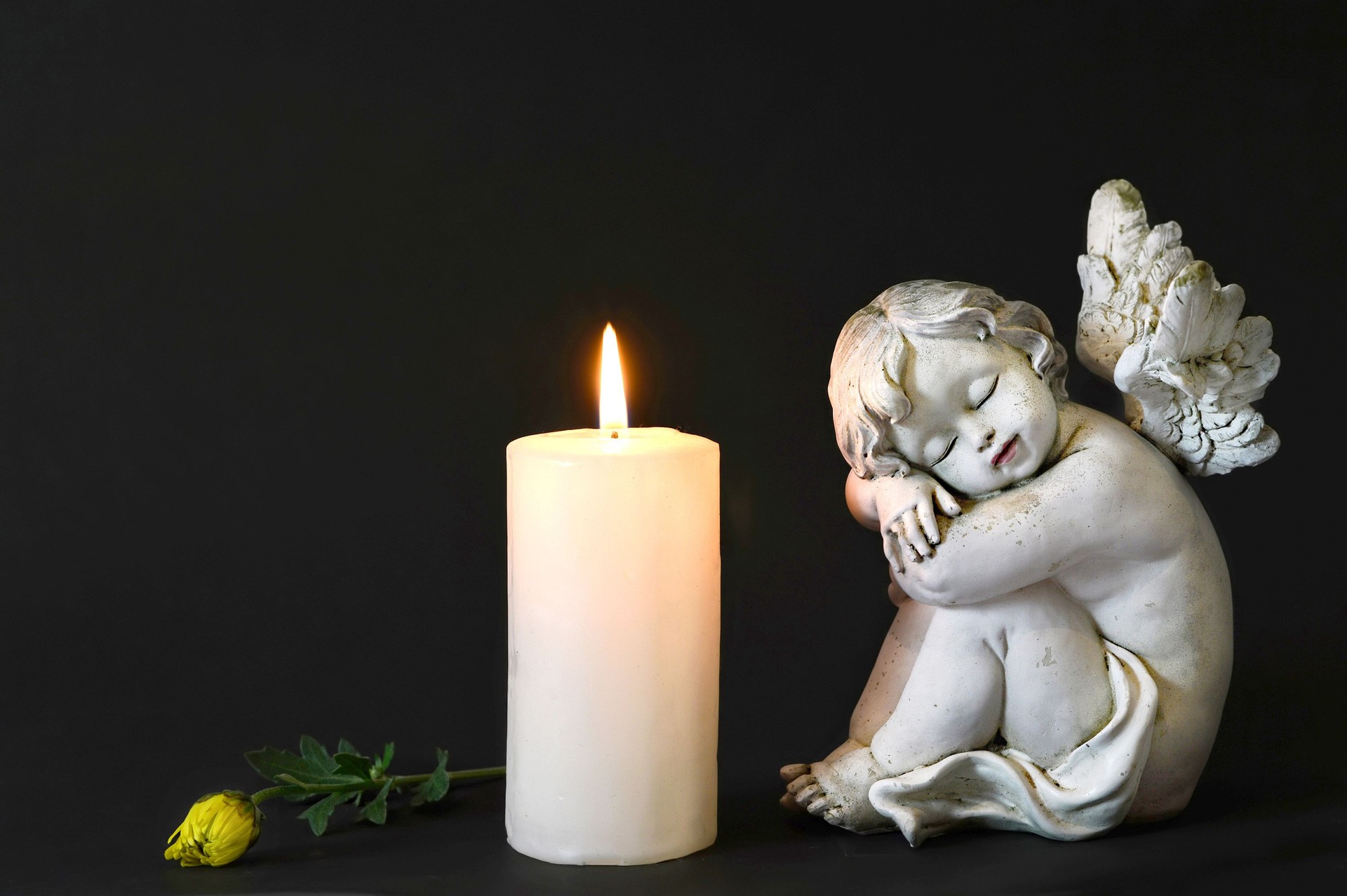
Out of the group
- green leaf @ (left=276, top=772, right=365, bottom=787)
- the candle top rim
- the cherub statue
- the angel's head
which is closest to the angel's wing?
the cherub statue

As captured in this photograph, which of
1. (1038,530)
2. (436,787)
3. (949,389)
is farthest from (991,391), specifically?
(436,787)

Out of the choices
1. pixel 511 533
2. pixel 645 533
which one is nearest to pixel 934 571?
pixel 645 533

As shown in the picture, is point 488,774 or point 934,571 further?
point 488,774

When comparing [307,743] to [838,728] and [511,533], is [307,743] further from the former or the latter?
[838,728]

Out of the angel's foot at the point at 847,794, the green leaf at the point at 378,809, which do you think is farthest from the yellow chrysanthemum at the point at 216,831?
the angel's foot at the point at 847,794

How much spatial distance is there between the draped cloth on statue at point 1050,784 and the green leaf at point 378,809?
0.54 metres

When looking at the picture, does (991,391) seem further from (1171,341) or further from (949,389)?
(1171,341)

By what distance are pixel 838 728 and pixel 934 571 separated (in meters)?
0.54

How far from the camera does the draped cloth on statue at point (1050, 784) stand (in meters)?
1.89

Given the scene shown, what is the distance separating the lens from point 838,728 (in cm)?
232

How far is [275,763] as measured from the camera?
2.04 meters

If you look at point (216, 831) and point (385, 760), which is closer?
point (216, 831)

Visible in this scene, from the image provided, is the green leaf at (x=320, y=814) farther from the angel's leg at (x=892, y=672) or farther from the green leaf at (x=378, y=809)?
the angel's leg at (x=892, y=672)

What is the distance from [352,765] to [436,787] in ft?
0.32
